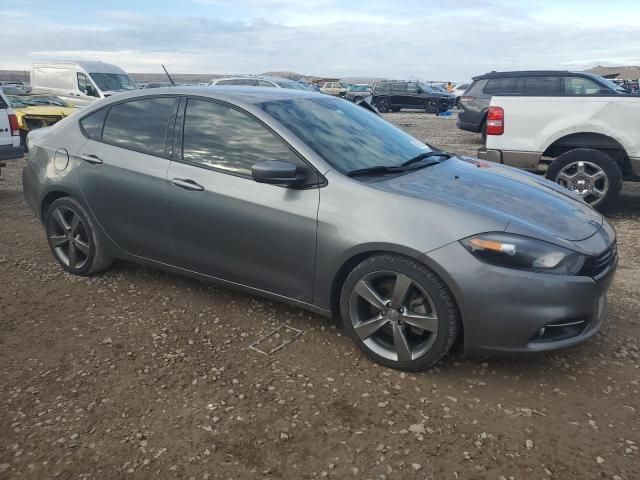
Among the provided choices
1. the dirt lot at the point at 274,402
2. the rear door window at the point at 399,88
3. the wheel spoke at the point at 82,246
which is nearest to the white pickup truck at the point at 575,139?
the dirt lot at the point at 274,402

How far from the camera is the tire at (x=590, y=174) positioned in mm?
6328

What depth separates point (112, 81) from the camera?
58.9 feet

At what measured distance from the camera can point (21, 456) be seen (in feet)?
8.14

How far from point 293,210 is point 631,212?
5.53 m

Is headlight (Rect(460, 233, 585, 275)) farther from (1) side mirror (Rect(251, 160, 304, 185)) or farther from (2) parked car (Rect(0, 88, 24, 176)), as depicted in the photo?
(2) parked car (Rect(0, 88, 24, 176))

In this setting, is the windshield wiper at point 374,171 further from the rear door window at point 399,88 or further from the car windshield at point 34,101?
the rear door window at point 399,88

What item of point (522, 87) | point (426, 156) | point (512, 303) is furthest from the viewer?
point (522, 87)

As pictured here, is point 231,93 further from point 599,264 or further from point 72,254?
point 599,264

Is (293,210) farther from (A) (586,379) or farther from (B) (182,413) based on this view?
(A) (586,379)

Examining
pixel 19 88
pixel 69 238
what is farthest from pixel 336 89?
pixel 69 238

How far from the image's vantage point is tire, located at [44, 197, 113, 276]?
4.32 meters

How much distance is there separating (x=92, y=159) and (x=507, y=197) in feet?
9.81

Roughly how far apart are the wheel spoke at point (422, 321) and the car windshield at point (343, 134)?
948 millimetres

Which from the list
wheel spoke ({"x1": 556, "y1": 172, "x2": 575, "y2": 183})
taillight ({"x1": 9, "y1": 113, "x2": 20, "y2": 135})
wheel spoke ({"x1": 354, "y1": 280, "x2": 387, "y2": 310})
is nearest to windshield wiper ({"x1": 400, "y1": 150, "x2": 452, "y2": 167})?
wheel spoke ({"x1": 354, "y1": 280, "x2": 387, "y2": 310})
